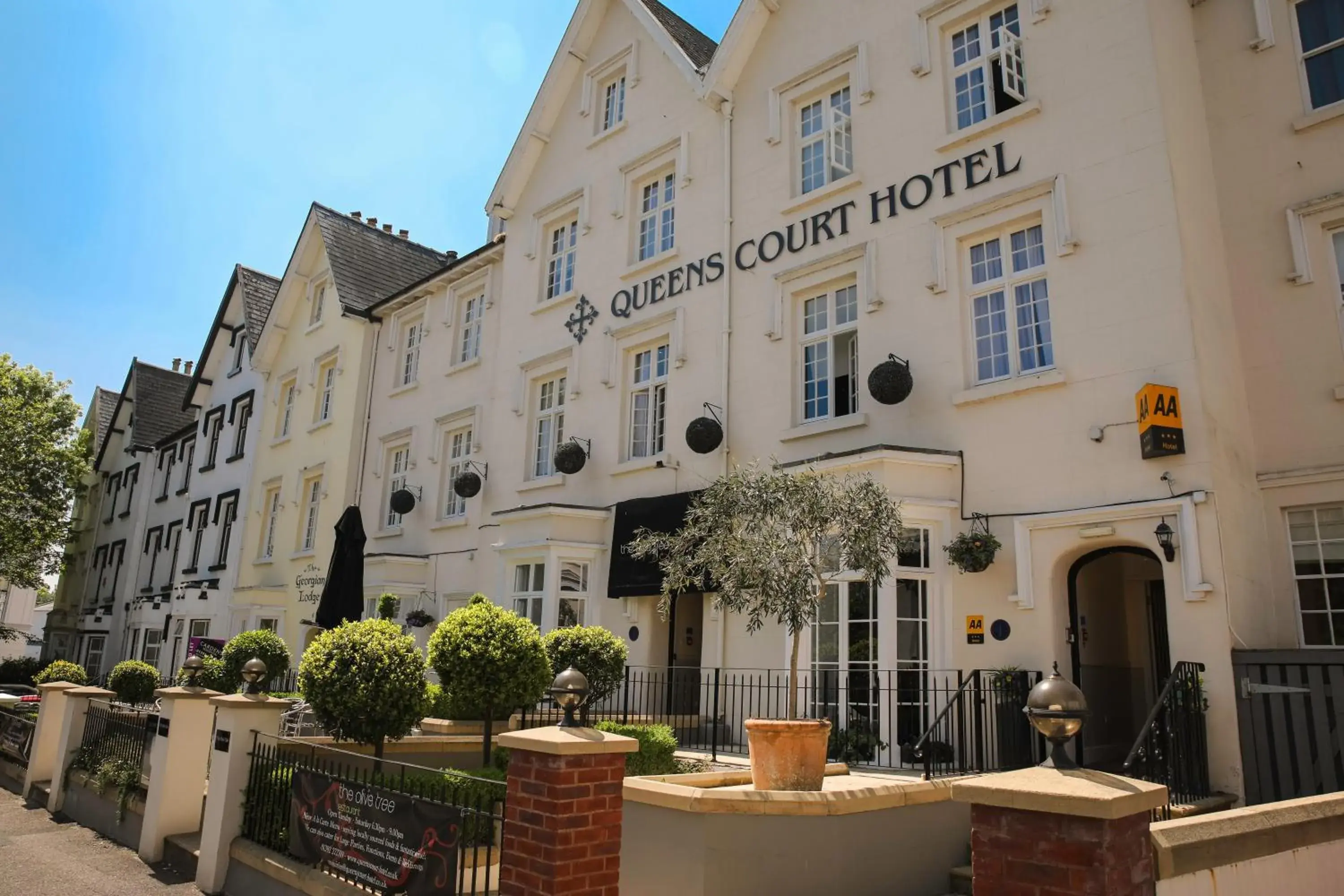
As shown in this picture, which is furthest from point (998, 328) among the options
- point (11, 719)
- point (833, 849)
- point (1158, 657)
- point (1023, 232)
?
point (11, 719)

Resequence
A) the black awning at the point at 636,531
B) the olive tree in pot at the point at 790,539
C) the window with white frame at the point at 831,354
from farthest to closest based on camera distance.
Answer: the black awning at the point at 636,531, the window with white frame at the point at 831,354, the olive tree in pot at the point at 790,539

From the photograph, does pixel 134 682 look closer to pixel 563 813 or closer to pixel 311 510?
pixel 311 510

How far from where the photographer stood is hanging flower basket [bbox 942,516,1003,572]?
458 inches

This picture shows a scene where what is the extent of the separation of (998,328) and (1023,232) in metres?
1.37

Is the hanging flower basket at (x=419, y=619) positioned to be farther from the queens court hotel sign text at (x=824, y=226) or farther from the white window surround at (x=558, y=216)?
the queens court hotel sign text at (x=824, y=226)

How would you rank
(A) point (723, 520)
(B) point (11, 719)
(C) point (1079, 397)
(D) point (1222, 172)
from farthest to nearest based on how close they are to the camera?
(B) point (11, 719) < (D) point (1222, 172) < (C) point (1079, 397) < (A) point (723, 520)

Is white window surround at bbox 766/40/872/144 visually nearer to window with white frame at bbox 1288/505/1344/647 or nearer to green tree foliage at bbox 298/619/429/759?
window with white frame at bbox 1288/505/1344/647

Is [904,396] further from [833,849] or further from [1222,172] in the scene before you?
[833,849]

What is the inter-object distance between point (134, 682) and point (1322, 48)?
24351 mm

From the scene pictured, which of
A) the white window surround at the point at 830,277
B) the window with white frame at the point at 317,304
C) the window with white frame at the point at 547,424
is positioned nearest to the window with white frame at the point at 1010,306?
the white window surround at the point at 830,277

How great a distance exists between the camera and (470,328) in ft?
76.1

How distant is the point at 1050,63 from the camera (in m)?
12.8

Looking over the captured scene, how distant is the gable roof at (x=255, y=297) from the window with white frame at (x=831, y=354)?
22.1m

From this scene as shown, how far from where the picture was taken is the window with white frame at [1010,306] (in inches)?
486
